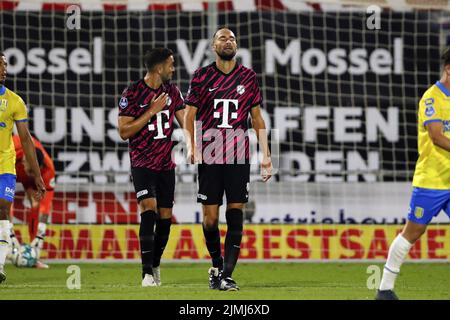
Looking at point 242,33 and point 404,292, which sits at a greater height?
point 242,33

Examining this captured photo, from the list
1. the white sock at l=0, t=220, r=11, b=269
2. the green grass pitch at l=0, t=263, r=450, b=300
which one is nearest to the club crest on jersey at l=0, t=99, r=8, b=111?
the white sock at l=0, t=220, r=11, b=269

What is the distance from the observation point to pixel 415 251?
43.0 feet

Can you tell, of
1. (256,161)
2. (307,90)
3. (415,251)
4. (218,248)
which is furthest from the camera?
(307,90)

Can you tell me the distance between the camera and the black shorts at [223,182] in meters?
8.45

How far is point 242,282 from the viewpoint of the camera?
391 inches

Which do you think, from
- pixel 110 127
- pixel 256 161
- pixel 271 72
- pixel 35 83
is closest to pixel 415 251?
pixel 256 161

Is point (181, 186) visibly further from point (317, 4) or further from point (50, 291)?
point (50, 291)

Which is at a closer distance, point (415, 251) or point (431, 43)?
point (415, 251)

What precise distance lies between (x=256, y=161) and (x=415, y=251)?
7.88 ft

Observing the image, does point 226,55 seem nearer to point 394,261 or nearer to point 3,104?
point 3,104

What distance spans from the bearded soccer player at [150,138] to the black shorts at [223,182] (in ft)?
1.92

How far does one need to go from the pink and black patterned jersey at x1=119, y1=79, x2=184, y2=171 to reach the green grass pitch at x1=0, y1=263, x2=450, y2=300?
1.06 metres


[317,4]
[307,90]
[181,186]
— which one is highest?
[317,4]

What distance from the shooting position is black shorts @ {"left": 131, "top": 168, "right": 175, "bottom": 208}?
894cm
